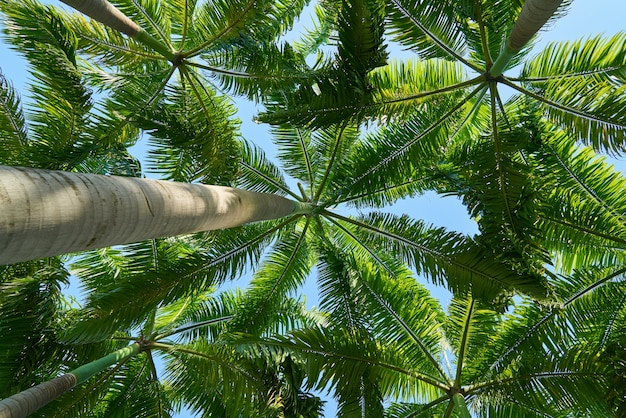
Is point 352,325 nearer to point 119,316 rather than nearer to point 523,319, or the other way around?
point 523,319

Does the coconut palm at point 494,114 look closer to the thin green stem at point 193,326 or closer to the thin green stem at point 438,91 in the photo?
the thin green stem at point 438,91

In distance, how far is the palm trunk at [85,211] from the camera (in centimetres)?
204

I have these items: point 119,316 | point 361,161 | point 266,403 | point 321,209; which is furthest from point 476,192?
point 119,316

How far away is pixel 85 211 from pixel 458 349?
5988mm

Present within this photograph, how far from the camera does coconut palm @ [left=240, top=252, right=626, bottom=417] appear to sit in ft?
18.5

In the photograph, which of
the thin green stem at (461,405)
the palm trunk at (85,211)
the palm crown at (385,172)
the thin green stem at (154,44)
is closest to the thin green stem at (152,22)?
the palm crown at (385,172)

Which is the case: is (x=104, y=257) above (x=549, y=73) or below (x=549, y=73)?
below

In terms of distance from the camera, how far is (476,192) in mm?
5895

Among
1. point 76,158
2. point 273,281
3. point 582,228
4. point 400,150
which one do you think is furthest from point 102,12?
point 582,228

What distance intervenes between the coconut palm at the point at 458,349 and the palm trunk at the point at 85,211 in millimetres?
2529

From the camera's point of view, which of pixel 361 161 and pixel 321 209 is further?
pixel 321 209

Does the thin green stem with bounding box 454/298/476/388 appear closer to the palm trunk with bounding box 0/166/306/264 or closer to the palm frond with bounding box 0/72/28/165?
the palm trunk with bounding box 0/166/306/264

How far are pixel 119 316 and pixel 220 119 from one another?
2.98 m

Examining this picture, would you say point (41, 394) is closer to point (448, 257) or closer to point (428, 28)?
point (448, 257)
